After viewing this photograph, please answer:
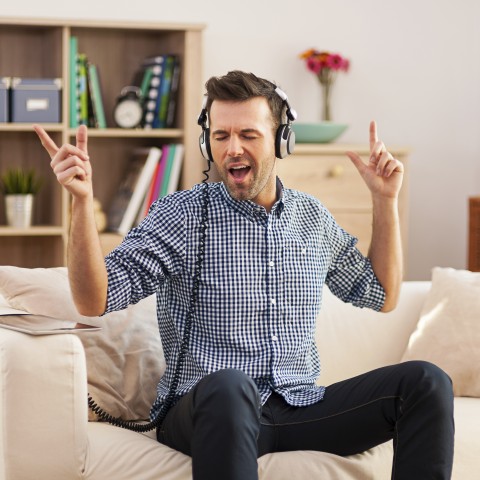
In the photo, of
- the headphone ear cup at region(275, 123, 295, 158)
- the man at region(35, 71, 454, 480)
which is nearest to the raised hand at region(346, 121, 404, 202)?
the man at region(35, 71, 454, 480)

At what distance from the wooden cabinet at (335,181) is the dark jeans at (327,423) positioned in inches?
81.0

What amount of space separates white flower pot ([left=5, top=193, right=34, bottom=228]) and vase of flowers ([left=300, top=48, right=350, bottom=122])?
55.2 inches

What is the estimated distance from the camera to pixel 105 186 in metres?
4.34

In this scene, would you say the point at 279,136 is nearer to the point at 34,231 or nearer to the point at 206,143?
the point at 206,143

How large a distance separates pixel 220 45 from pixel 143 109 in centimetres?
51

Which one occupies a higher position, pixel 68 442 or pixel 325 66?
pixel 325 66

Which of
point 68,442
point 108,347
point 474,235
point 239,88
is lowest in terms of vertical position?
point 68,442

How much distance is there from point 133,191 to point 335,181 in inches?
34.3

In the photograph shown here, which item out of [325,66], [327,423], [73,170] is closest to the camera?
[73,170]

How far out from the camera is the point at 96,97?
4.07 metres

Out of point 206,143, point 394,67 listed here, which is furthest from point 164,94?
point 206,143

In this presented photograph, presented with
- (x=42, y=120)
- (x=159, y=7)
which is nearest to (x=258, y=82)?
(x=42, y=120)

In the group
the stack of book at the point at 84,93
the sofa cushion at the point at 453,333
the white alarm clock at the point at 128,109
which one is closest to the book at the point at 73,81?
the stack of book at the point at 84,93

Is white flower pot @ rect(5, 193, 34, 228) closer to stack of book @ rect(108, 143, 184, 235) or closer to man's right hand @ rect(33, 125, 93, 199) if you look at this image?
stack of book @ rect(108, 143, 184, 235)
